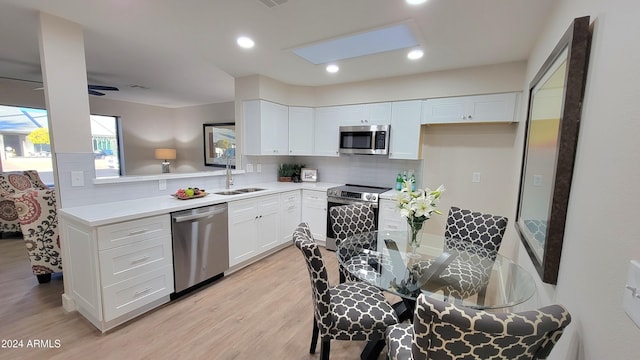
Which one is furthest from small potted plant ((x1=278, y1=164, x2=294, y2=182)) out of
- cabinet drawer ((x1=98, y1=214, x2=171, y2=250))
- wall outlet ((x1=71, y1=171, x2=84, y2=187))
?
wall outlet ((x1=71, y1=171, x2=84, y2=187))

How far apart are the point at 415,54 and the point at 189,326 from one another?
3303 millimetres

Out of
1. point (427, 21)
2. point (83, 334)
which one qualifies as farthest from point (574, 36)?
point (83, 334)

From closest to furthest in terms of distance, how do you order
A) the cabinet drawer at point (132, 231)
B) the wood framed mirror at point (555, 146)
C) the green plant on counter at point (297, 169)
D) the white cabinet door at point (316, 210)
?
the wood framed mirror at point (555, 146) < the cabinet drawer at point (132, 231) < the white cabinet door at point (316, 210) < the green plant on counter at point (297, 169)

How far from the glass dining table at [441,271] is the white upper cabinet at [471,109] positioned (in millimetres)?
1570

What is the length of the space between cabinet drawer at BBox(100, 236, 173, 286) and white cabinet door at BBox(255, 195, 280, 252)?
1.15 meters

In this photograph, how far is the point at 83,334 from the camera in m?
2.03

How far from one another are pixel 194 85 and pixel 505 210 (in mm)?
5048

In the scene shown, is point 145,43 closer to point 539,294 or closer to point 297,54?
point 297,54

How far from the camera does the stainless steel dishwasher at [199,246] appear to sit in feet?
8.05

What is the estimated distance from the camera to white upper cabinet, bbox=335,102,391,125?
3.62 metres

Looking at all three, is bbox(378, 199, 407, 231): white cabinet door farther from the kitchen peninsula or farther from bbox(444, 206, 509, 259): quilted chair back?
the kitchen peninsula

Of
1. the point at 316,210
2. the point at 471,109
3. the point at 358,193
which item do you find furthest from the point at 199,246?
the point at 471,109

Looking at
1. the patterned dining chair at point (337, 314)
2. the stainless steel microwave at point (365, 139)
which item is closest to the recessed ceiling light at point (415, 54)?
the stainless steel microwave at point (365, 139)

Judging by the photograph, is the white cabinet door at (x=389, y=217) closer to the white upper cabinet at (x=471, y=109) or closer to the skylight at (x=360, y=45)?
the white upper cabinet at (x=471, y=109)
